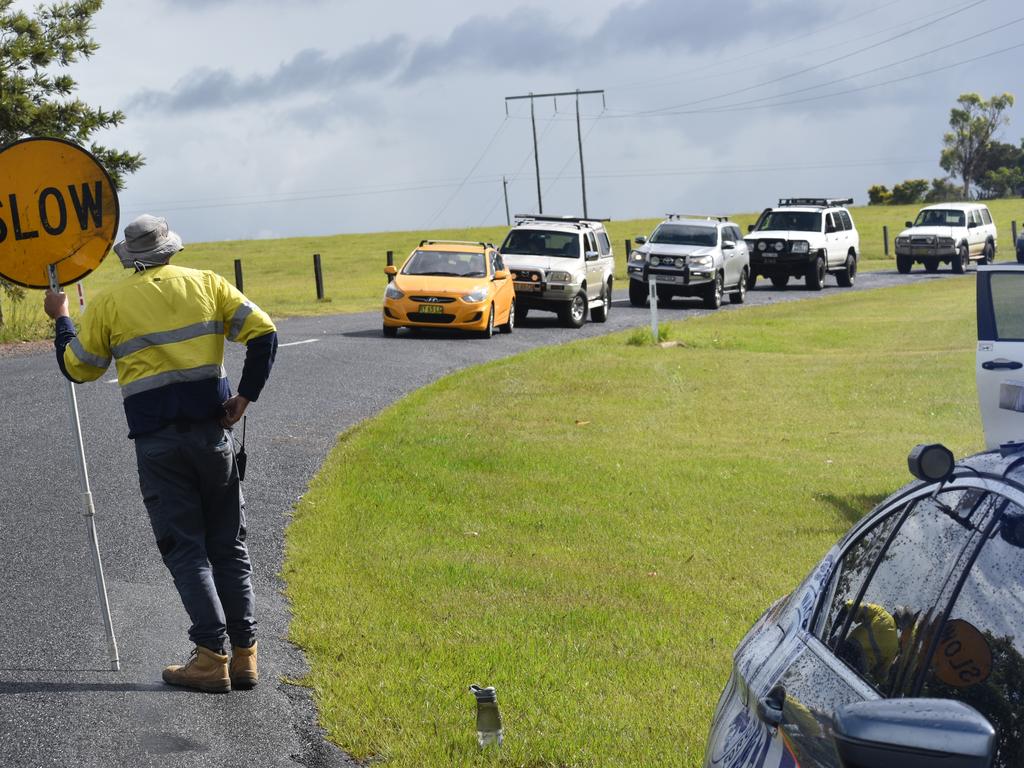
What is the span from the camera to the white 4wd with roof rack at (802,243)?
40312 mm

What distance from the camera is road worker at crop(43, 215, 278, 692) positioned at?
6.31 metres

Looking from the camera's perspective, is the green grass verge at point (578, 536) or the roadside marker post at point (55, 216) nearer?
the green grass verge at point (578, 536)

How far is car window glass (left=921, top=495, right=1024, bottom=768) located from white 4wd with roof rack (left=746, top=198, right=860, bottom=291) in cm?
3710

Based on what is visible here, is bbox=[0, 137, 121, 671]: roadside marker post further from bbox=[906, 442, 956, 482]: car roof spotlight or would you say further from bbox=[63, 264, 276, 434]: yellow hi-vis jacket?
bbox=[906, 442, 956, 482]: car roof spotlight

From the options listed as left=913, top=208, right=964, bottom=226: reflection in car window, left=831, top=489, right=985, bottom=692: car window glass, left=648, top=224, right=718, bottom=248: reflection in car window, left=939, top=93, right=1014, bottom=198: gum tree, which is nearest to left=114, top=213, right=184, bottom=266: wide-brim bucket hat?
left=831, top=489, right=985, bottom=692: car window glass

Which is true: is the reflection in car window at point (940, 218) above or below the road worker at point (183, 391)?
below

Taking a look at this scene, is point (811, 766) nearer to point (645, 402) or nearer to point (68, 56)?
point (645, 402)

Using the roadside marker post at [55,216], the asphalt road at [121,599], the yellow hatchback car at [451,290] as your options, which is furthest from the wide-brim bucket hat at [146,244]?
the yellow hatchback car at [451,290]

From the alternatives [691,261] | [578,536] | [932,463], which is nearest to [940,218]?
[691,261]

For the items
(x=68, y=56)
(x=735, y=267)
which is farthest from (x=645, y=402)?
(x=735, y=267)

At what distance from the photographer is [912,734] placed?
2215 mm

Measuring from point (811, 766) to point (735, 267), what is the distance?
108ft

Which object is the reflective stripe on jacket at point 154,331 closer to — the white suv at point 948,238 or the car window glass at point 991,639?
the car window glass at point 991,639

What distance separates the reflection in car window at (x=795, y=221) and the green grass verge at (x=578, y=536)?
2014cm
